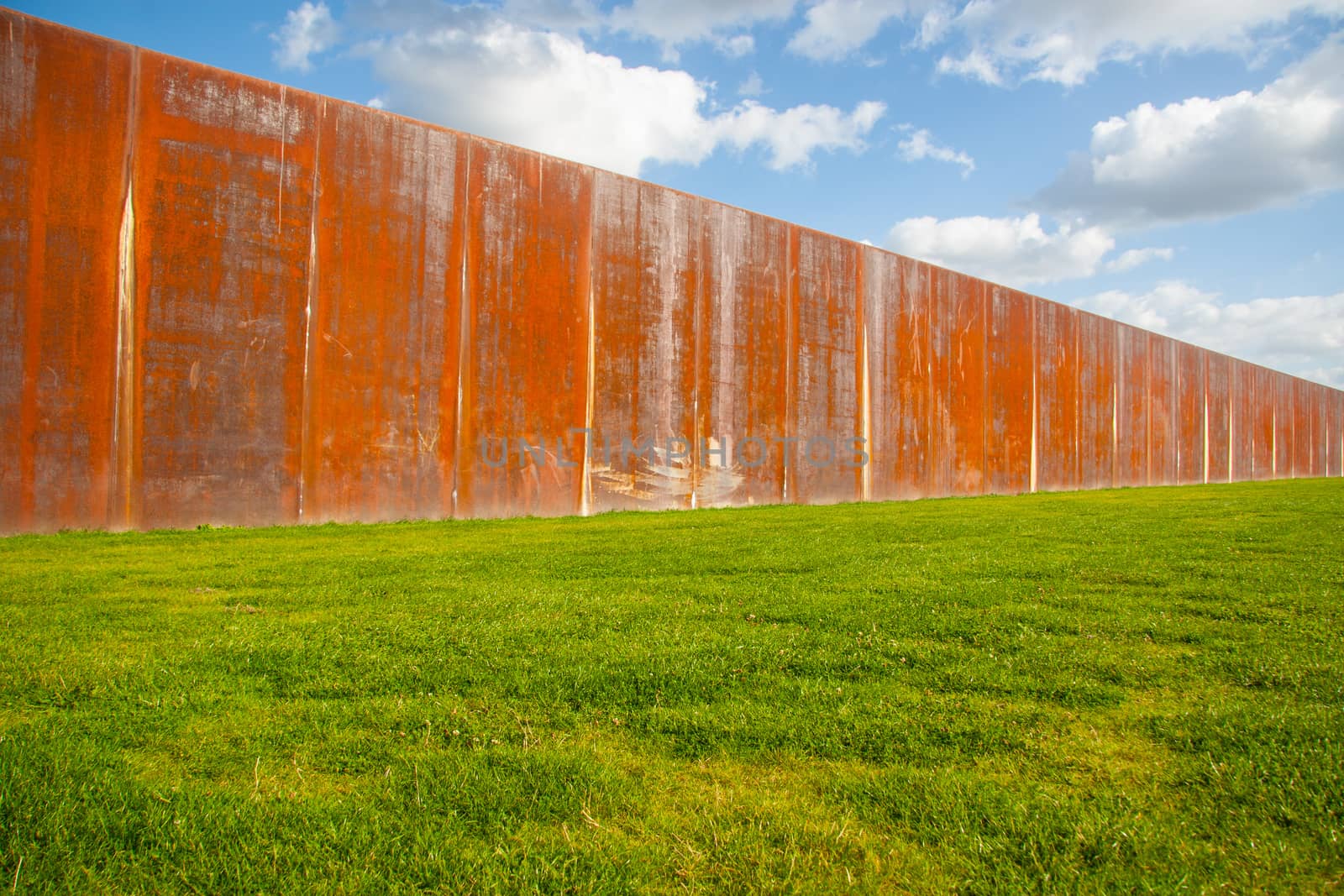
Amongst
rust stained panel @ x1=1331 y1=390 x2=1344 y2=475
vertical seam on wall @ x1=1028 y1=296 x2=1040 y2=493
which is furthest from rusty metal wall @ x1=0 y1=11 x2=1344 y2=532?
rust stained panel @ x1=1331 y1=390 x2=1344 y2=475

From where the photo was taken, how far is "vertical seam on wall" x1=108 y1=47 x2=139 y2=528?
1048 cm

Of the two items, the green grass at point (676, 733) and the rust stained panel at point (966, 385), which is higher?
the rust stained panel at point (966, 385)

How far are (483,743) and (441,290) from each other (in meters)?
10.7

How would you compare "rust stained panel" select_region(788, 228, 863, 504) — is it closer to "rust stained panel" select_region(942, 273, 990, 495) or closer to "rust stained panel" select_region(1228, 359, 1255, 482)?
"rust stained panel" select_region(942, 273, 990, 495)

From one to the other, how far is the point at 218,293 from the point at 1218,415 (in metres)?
37.7

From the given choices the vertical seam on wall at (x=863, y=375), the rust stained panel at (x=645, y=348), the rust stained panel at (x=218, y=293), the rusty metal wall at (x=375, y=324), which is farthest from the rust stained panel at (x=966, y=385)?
the rust stained panel at (x=218, y=293)

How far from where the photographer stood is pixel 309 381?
38.7ft

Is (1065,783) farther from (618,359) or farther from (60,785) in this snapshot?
(618,359)

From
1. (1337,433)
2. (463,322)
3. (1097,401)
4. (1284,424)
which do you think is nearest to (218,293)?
(463,322)

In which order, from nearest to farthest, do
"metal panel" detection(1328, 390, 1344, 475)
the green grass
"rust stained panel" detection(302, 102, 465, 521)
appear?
the green grass < "rust stained panel" detection(302, 102, 465, 521) < "metal panel" detection(1328, 390, 1344, 475)

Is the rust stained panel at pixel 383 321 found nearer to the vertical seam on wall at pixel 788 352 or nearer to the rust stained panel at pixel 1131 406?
the vertical seam on wall at pixel 788 352

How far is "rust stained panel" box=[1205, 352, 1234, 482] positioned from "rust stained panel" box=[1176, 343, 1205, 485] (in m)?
0.59

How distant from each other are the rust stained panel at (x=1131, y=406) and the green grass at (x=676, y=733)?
23.7 m

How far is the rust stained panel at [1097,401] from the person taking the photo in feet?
87.5
